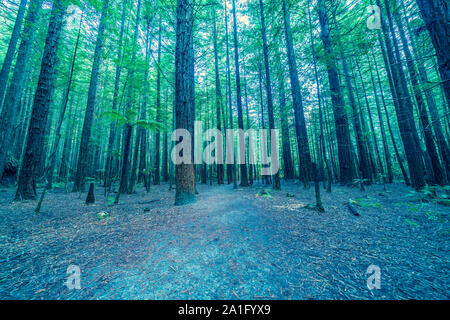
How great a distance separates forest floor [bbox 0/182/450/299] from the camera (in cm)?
172

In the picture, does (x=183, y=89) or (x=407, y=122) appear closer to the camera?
(x=183, y=89)

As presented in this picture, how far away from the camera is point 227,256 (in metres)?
2.33

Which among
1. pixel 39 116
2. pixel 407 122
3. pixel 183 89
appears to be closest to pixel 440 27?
pixel 183 89

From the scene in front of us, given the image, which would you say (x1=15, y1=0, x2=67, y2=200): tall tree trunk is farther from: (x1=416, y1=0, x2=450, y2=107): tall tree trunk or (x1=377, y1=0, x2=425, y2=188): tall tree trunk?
(x1=377, y1=0, x2=425, y2=188): tall tree trunk

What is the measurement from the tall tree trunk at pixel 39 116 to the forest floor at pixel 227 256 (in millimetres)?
2613

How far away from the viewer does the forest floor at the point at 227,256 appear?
1.72 metres

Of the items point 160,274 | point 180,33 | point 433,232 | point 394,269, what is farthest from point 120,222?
point 433,232

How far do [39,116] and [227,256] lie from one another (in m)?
8.51

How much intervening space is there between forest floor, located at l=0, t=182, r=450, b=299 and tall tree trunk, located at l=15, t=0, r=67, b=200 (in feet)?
8.57

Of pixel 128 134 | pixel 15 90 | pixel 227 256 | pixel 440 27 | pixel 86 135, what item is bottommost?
pixel 227 256

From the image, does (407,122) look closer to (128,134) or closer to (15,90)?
(128,134)

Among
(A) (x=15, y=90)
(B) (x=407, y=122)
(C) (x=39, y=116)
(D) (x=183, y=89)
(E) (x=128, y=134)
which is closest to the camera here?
(D) (x=183, y=89)

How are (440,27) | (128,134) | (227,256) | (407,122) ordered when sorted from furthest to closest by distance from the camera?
1. (407,122)
2. (128,134)
3. (440,27)
4. (227,256)

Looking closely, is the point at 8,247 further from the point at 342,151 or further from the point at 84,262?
the point at 342,151
